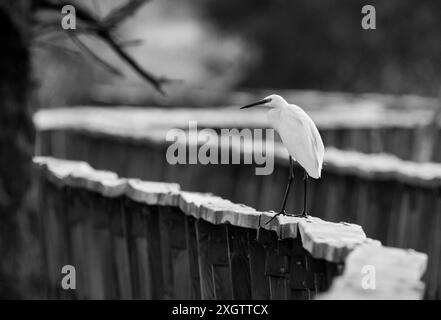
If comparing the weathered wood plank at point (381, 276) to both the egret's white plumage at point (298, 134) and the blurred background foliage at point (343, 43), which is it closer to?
the egret's white plumage at point (298, 134)

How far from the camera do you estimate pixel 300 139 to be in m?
4.85

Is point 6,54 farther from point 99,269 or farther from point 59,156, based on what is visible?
point 59,156

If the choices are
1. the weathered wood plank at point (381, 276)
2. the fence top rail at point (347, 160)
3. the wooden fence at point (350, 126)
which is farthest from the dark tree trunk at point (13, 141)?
the wooden fence at point (350, 126)

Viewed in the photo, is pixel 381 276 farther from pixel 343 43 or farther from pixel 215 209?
pixel 343 43

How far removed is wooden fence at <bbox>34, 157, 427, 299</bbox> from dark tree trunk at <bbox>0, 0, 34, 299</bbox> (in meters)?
0.67

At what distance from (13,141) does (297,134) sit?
5.34 ft

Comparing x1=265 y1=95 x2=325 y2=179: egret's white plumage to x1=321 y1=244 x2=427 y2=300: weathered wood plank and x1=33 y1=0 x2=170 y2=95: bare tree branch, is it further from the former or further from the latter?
x1=33 y1=0 x2=170 y2=95: bare tree branch

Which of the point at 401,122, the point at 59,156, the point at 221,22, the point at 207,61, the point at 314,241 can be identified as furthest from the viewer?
the point at 207,61

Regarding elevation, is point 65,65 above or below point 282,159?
above

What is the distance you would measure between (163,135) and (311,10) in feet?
73.1

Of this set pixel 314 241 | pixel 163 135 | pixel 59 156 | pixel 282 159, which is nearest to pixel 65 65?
pixel 59 156

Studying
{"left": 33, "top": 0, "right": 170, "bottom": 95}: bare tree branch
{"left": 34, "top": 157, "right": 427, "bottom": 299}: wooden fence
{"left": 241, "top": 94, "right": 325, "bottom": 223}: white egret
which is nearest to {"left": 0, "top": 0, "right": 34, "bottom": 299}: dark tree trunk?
{"left": 33, "top": 0, "right": 170, "bottom": 95}: bare tree branch

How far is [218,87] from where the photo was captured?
3578 cm

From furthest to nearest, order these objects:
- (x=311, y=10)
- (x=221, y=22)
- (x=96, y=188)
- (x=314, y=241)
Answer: (x=221, y=22) → (x=311, y=10) → (x=96, y=188) → (x=314, y=241)
